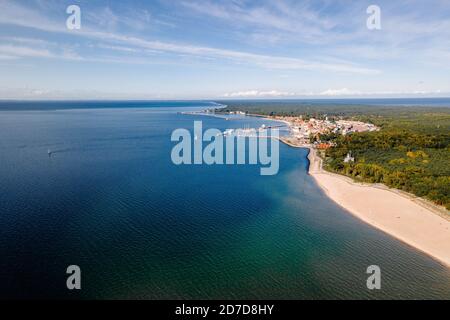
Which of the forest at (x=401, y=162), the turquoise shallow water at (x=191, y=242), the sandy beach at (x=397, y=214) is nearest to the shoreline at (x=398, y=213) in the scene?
the sandy beach at (x=397, y=214)

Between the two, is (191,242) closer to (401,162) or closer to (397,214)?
(397,214)

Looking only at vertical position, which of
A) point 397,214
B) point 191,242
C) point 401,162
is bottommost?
point 191,242

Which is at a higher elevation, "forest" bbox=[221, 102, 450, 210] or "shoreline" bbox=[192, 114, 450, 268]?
"forest" bbox=[221, 102, 450, 210]

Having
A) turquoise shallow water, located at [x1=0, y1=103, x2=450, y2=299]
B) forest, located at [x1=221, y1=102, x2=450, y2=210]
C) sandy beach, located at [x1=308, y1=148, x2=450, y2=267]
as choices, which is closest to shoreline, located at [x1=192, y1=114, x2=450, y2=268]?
sandy beach, located at [x1=308, y1=148, x2=450, y2=267]

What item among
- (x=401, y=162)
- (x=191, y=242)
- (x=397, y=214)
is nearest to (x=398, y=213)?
(x=397, y=214)

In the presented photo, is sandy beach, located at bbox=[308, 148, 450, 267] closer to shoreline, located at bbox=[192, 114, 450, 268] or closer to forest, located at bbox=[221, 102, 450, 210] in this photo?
shoreline, located at bbox=[192, 114, 450, 268]
